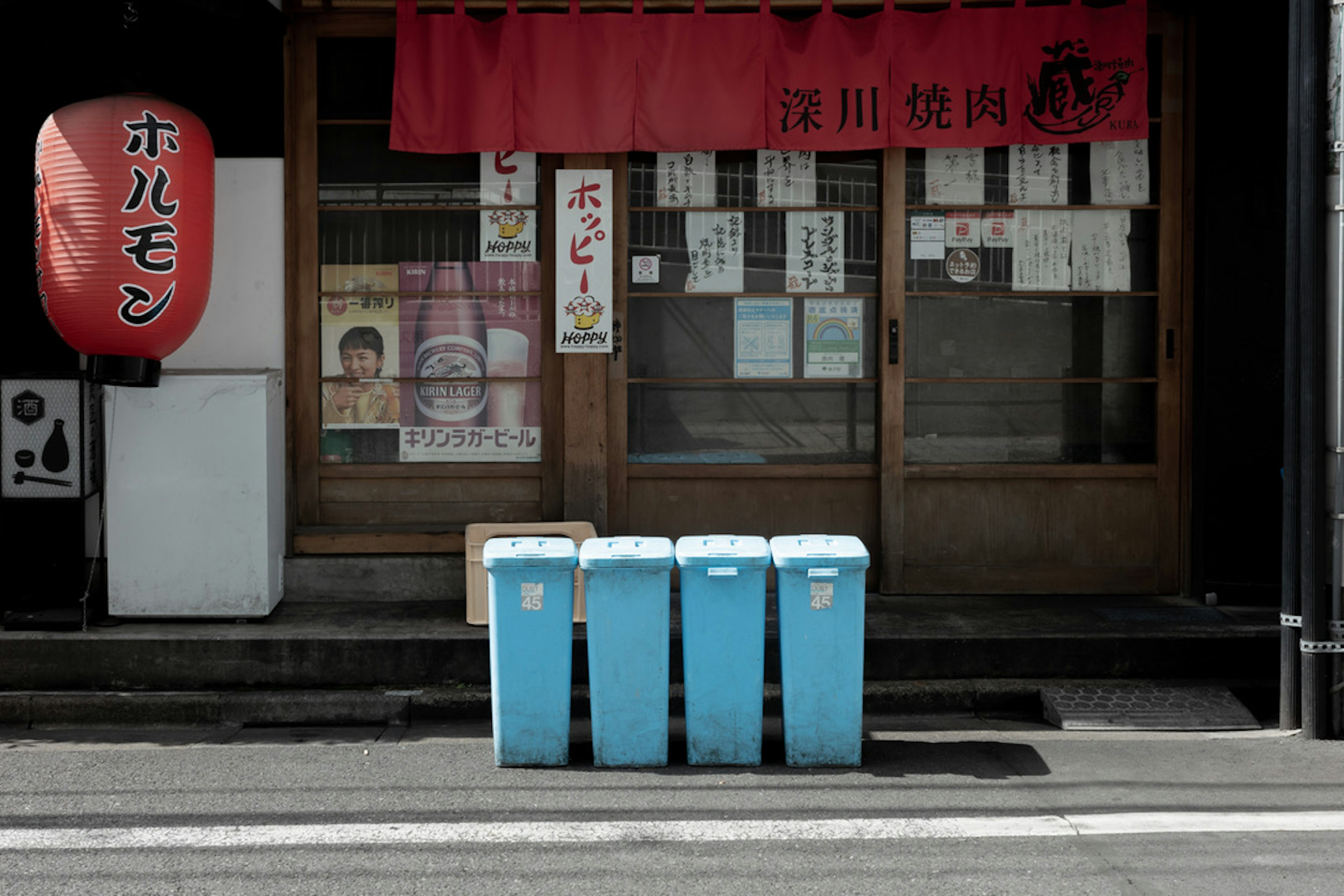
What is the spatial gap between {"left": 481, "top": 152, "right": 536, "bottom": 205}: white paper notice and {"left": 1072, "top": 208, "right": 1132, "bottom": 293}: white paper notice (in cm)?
376

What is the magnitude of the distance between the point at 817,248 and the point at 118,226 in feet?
14.4

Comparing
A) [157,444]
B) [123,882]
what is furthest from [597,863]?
[157,444]

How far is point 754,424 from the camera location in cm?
816

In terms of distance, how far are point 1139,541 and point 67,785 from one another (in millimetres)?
6690

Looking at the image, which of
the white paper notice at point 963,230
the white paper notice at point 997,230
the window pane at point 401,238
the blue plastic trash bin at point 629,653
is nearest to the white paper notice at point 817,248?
the white paper notice at point 963,230

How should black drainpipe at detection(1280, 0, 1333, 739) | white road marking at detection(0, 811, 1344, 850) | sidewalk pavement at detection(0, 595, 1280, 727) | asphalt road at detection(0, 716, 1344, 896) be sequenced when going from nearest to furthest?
asphalt road at detection(0, 716, 1344, 896) < white road marking at detection(0, 811, 1344, 850) < black drainpipe at detection(1280, 0, 1333, 739) < sidewalk pavement at detection(0, 595, 1280, 727)

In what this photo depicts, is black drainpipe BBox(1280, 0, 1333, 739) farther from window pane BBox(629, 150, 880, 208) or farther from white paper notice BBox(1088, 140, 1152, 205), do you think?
window pane BBox(629, 150, 880, 208)

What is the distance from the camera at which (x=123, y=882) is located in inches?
173

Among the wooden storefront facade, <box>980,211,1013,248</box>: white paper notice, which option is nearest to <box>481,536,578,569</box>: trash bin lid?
the wooden storefront facade

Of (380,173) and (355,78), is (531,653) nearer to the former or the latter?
(380,173)

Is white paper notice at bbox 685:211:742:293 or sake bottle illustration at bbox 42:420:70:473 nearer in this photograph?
sake bottle illustration at bbox 42:420:70:473

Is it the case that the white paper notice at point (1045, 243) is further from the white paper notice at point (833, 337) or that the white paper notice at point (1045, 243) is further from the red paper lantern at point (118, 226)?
the red paper lantern at point (118, 226)

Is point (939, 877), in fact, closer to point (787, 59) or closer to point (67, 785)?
point (67, 785)

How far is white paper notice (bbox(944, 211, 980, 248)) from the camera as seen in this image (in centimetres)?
800
